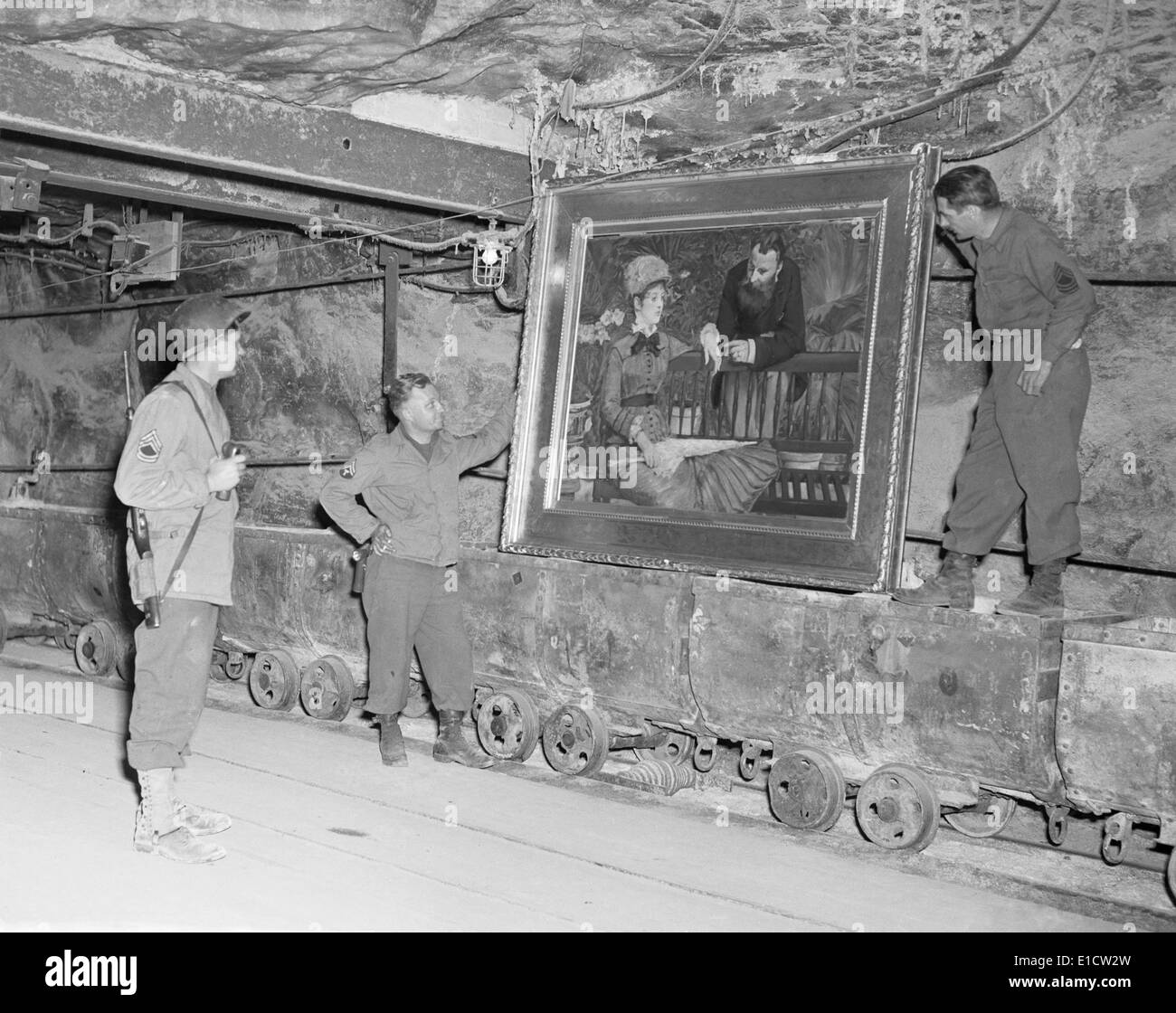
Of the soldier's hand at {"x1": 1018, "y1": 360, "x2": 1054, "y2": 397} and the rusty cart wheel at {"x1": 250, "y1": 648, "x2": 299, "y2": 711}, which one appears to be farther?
the rusty cart wheel at {"x1": 250, "y1": 648, "x2": 299, "y2": 711}

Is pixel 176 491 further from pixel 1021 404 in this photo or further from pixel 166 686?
pixel 1021 404

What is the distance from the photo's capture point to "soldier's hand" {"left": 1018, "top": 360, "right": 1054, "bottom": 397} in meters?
5.34

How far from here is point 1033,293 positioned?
215 inches

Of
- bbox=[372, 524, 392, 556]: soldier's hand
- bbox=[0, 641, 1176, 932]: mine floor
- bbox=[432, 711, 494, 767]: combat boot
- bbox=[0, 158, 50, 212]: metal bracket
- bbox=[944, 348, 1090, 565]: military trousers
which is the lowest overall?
bbox=[0, 641, 1176, 932]: mine floor

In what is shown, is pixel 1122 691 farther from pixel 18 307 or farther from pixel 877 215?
pixel 18 307

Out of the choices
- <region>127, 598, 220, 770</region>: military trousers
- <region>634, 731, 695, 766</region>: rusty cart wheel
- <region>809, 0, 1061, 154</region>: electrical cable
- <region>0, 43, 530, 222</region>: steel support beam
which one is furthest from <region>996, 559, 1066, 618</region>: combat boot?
<region>0, 43, 530, 222</region>: steel support beam

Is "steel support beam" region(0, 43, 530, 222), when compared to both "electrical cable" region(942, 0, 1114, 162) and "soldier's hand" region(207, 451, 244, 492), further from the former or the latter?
"electrical cable" region(942, 0, 1114, 162)

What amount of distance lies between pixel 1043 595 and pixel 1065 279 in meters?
1.27

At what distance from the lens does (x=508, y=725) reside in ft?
22.7

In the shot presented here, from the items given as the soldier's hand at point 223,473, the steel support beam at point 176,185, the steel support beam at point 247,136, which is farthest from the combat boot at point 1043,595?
the steel support beam at point 176,185

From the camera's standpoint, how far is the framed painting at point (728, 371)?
18.8 ft

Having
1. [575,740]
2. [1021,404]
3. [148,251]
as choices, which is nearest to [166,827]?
[575,740]

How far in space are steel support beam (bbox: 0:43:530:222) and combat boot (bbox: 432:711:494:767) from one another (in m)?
2.74
